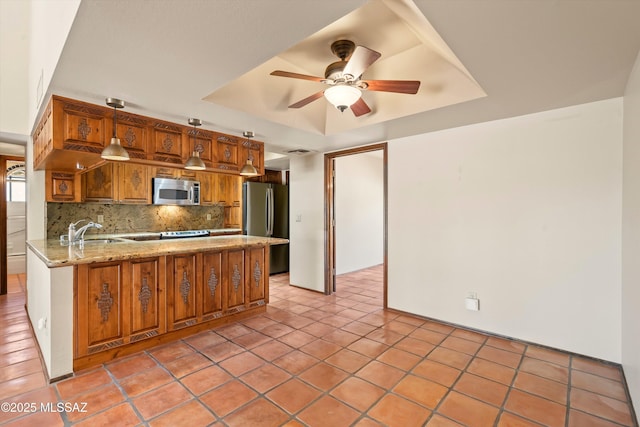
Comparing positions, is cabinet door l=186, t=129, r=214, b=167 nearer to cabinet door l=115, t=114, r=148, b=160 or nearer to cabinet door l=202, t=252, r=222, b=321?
cabinet door l=115, t=114, r=148, b=160

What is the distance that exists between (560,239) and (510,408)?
63.1 inches

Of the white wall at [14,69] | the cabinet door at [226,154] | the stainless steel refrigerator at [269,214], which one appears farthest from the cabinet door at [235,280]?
the white wall at [14,69]

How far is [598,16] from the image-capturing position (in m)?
1.44

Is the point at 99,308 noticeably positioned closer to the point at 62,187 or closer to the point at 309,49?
the point at 62,187

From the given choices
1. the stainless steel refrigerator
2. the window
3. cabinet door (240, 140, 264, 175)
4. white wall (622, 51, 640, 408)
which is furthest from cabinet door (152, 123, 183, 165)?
the window

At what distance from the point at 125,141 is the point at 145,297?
1449mm

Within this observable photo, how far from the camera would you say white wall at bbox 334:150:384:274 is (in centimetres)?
578

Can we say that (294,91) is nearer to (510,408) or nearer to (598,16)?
(598,16)

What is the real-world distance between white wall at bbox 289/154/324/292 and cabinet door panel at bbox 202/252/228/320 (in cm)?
183

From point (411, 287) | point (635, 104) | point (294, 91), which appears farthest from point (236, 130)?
point (635, 104)

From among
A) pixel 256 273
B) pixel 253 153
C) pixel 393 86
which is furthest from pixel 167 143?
pixel 393 86

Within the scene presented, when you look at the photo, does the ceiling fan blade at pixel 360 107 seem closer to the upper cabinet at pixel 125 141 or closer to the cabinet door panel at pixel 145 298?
the upper cabinet at pixel 125 141

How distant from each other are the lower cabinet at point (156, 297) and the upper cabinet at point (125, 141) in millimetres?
998

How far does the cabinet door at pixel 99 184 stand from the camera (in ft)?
13.3
